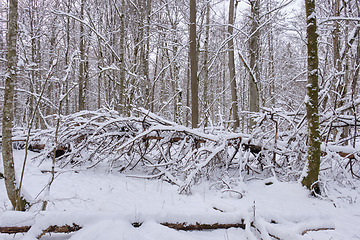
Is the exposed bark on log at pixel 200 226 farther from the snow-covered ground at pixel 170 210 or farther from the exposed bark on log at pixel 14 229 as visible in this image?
the exposed bark on log at pixel 14 229

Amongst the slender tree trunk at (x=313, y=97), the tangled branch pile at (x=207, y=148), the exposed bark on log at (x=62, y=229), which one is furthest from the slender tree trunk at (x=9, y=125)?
the slender tree trunk at (x=313, y=97)

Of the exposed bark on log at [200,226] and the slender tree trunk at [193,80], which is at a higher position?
the slender tree trunk at [193,80]

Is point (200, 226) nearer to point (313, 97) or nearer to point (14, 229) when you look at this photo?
point (14, 229)

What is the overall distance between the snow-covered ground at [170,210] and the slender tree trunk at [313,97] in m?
0.46

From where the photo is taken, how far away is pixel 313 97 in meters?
3.43

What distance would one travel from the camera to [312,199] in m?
3.40

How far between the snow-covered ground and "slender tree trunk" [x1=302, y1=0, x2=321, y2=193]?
46cm

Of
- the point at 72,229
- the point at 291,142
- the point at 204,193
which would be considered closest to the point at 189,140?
the point at 204,193

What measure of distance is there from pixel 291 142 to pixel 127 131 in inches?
152

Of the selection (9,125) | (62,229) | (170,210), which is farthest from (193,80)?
(62,229)

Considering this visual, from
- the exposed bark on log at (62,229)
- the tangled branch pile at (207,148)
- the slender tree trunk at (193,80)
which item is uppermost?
the slender tree trunk at (193,80)

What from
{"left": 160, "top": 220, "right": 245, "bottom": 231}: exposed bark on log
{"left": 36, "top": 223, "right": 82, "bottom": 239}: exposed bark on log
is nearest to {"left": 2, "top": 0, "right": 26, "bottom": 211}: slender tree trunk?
{"left": 36, "top": 223, "right": 82, "bottom": 239}: exposed bark on log

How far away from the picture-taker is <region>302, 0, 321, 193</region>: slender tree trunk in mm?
3389

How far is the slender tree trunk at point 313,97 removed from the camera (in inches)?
133
